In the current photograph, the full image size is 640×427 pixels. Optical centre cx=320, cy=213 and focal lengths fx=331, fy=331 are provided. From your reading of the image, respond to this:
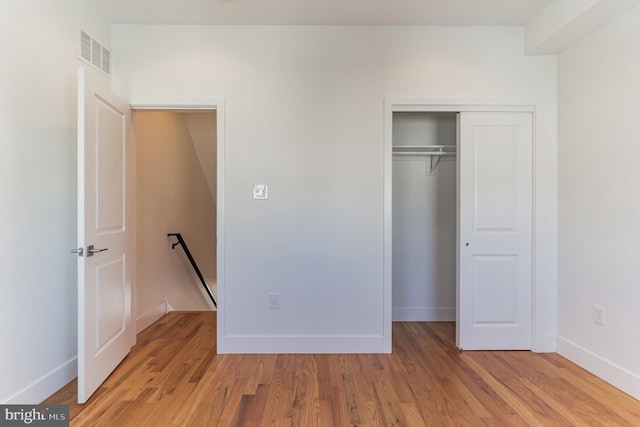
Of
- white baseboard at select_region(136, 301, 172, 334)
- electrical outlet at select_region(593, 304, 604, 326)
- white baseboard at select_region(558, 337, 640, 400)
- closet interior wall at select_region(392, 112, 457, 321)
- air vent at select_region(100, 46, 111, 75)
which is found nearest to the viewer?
white baseboard at select_region(558, 337, 640, 400)

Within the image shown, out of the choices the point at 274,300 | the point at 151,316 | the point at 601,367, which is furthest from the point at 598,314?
the point at 151,316

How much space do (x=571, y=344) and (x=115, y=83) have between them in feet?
13.9

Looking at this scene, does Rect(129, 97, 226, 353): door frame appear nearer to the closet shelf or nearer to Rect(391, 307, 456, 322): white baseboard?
the closet shelf

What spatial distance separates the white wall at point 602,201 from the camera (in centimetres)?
215

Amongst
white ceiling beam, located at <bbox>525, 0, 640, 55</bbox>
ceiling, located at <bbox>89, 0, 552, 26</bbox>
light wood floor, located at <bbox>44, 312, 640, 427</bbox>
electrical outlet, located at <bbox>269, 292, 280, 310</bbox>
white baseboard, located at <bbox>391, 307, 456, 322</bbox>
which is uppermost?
ceiling, located at <bbox>89, 0, 552, 26</bbox>

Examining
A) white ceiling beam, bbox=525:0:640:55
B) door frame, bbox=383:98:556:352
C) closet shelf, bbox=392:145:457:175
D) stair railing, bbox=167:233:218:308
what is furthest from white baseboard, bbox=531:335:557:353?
stair railing, bbox=167:233:218:308

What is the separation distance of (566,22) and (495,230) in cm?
158

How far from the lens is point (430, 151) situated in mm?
3467

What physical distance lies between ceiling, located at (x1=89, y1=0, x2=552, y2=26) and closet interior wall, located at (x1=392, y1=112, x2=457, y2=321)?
1.10 meters

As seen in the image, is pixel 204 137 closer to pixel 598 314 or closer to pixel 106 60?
pixel 106 60

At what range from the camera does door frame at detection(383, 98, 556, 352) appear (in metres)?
2.75

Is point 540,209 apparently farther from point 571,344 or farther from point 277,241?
point 277,241

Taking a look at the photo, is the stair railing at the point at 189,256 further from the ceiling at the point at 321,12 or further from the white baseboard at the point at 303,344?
the ceiling at the point at 321,12

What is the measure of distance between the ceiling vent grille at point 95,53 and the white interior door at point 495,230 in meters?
2.92
